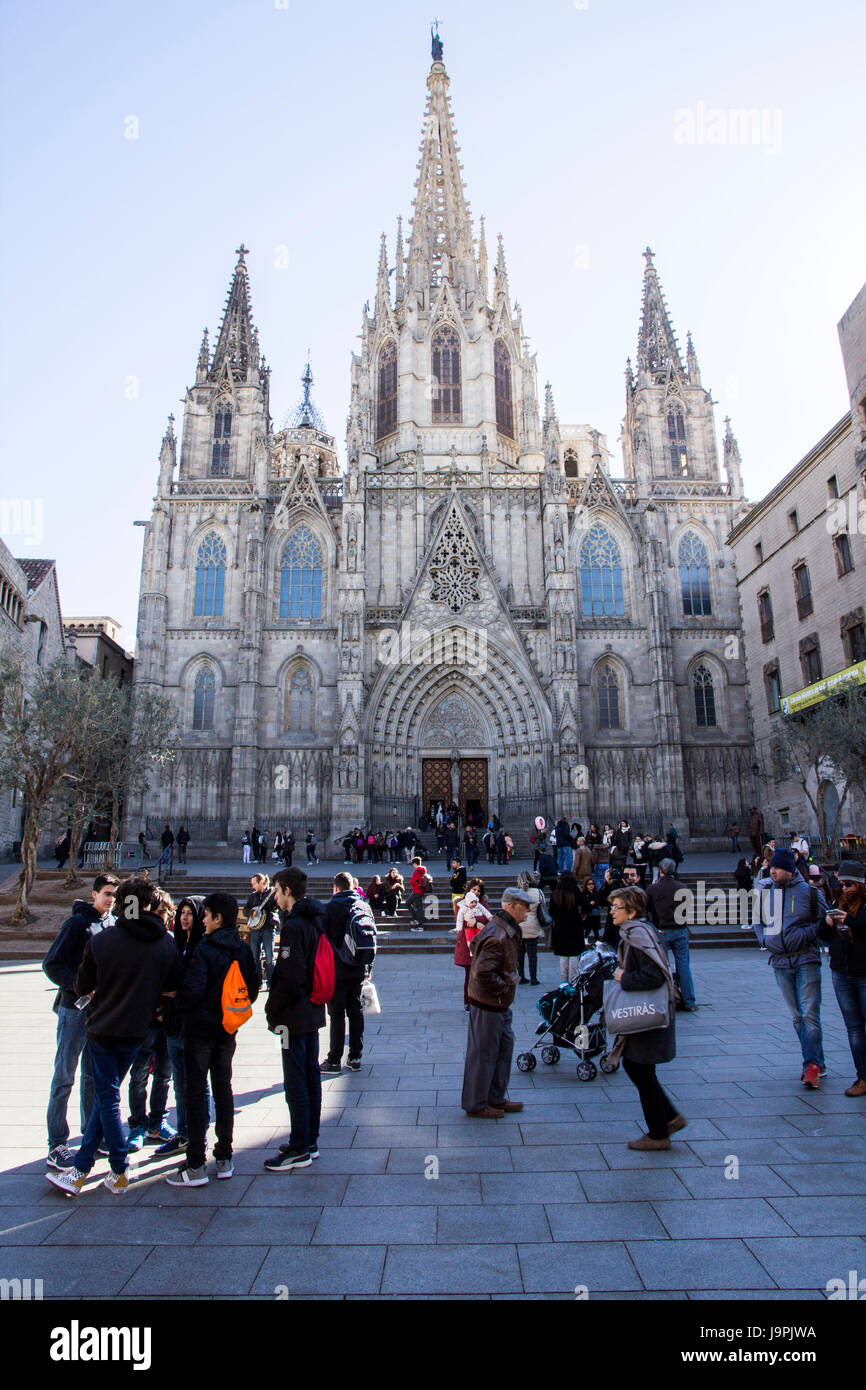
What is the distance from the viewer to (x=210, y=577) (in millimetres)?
36406

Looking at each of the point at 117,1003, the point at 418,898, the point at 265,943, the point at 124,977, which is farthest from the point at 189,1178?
the point at 418,898

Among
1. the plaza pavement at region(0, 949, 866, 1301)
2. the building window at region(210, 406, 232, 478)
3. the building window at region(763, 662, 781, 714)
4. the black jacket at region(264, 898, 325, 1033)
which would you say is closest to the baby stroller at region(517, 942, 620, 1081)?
the plaza pavement at region(0, 949, 866, 1301)

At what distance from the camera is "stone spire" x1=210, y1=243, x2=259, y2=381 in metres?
41.0

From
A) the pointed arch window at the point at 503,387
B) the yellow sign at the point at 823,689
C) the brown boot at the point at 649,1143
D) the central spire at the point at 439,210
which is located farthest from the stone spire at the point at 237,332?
the brown boot at the point at 649,1143

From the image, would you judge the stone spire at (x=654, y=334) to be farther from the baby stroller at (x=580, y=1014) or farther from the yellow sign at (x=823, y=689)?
the baby stroller at (x=580, y=1014)

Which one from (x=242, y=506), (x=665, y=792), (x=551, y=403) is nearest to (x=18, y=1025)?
(x=665, y=792)

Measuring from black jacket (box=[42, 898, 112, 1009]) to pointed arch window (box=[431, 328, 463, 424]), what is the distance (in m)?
37.5

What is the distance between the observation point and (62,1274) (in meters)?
3.92

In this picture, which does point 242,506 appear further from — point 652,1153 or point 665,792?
point 652,1153

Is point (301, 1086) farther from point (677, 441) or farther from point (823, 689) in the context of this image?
point (677, 441)

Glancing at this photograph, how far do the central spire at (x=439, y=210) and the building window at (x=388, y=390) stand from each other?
3830 mm

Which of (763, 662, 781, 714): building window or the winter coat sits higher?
(763, 662, 781, 714): building window

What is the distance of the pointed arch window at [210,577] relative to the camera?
35969 mm

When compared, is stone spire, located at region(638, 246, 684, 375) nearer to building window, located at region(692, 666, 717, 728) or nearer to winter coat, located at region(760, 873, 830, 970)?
building window, located at region(692, 666, 717, 728)
